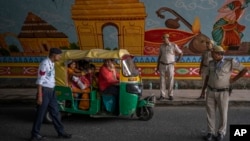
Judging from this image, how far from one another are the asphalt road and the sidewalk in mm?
473

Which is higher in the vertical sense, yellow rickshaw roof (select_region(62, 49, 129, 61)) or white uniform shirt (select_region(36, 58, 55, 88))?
yellow rickshaw roof (select_region(62, 49, 129, 61))

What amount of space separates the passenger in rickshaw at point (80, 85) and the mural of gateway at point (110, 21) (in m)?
4.08

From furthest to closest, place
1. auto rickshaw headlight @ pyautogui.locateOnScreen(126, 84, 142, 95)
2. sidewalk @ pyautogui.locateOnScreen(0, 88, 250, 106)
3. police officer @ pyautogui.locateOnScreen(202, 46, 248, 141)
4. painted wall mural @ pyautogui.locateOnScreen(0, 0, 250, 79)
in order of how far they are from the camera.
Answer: painted wall mural @ pyautogui.locateOnScreen(0, 0, 250, 79), sidewalk @ pyautogui.locateOnScreen(0, 88, 250, 106), auto rickshaw headlight @ pyautogui.locateOnScreen(126, 84, 142, 95), police officer @ pyautogui.locateOnScreen(202, 46, 248, 141)

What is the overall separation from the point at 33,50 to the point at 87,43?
71.3 inches

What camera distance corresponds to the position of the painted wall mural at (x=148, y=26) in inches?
528

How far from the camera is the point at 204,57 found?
37.7 ft

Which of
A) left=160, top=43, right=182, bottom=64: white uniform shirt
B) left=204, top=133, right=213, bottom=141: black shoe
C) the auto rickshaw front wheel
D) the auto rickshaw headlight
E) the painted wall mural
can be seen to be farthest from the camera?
the painted wall mural

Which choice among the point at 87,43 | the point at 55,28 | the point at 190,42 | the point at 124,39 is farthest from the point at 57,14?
the point at 190,42

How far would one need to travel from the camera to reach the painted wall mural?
13406 mm

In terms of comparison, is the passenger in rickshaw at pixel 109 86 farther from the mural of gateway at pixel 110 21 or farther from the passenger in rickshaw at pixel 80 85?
the mural of gateway at pixel 110 21

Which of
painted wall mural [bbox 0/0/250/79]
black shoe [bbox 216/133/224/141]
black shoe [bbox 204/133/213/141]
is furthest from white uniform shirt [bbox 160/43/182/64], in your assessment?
black shoe [bbox 216/133/224/141]

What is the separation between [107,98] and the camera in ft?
31.1

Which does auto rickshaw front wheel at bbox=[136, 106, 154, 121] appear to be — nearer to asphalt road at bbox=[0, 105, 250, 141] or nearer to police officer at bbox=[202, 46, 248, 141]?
asphalt road at bbox=[0, 105, 250, 141]

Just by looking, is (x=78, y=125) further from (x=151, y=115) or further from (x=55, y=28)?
(x=55, y=28)
